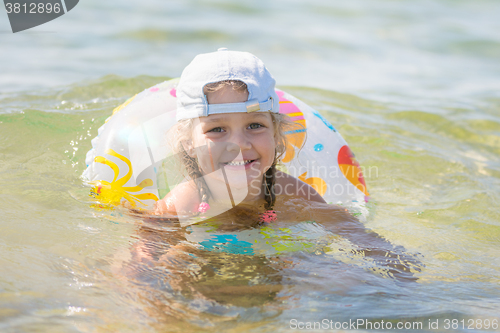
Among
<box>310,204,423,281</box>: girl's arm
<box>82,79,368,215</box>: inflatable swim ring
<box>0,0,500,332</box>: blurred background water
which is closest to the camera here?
<box>0,0,500,332</box>: blurred background water

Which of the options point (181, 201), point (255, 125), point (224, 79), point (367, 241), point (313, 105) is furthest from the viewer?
point (313, 105)

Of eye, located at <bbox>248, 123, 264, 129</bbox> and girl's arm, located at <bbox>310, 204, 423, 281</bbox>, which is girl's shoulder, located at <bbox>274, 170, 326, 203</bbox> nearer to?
girl's arm, located at <bbox>310, 204, 423, 281</bbox>

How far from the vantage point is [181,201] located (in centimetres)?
300

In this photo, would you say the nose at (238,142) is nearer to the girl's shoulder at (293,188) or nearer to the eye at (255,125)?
the eye at (255,125)

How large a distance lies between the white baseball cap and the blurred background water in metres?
0.82

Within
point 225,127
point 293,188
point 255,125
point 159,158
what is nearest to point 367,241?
point 293,188

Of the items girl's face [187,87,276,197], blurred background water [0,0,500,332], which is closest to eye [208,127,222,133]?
girl's face [187,87,276,197]

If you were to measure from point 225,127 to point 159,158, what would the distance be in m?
0.75

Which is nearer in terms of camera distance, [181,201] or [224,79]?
[224,79]

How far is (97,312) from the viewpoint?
75.9 inches

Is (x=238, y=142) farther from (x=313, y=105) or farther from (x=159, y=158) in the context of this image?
(x=313, y=105)

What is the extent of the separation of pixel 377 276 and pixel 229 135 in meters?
1.08

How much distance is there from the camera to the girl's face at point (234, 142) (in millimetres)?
2623

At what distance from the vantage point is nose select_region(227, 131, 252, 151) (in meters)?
2.61
